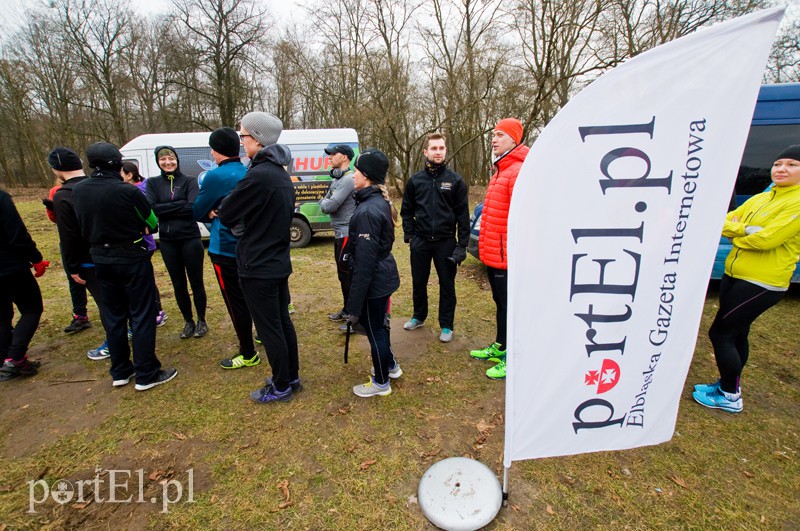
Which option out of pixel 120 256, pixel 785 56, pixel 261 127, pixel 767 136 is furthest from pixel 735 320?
pixel 785 56

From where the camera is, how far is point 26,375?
3.30 meters

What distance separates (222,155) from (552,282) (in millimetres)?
2484

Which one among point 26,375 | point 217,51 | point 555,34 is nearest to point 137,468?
point 26,375

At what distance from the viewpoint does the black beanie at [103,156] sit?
2658 mm

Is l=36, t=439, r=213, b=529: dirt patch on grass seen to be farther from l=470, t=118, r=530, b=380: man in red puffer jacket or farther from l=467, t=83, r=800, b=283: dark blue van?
l=467, t=83, r=800, b=283: dark blue van

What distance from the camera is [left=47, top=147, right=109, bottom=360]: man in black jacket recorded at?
294 centimetres

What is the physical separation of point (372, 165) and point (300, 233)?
6225 mm

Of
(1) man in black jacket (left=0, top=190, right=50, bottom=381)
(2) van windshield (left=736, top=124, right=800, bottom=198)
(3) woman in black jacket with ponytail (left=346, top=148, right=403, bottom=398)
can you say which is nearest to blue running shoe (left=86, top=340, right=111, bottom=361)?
(1) man in black jacket (left=0, top=190, right=50, bottom=381)

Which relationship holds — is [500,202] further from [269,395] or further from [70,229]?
[70,229]

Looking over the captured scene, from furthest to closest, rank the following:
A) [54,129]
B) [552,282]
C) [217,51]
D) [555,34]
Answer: [54,129]
[217,51]
[555,34]
[552,282]

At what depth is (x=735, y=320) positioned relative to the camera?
8.48 feet

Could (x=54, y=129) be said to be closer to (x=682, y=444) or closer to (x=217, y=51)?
(x=217, y=51)

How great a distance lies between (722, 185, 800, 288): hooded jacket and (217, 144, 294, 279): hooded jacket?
2.86 metres

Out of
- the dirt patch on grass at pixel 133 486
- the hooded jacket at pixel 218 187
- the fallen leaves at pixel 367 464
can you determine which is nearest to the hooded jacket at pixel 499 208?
the fallen leaves at pixel 367 464
